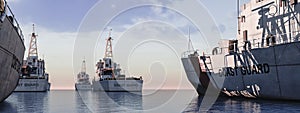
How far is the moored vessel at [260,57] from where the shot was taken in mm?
24172

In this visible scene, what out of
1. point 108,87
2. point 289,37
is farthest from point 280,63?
point 108,87

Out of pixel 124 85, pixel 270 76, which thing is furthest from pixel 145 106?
pixel 124 85

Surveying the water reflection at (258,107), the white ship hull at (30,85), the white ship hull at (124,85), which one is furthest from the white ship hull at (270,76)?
the white ship hull at (30,85)

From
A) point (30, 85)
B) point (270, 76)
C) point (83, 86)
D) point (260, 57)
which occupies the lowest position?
point (83, 86)

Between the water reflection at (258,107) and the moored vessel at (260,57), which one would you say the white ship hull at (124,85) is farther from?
the water reflection at (258,107)

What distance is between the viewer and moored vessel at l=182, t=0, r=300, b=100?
79.3 feet

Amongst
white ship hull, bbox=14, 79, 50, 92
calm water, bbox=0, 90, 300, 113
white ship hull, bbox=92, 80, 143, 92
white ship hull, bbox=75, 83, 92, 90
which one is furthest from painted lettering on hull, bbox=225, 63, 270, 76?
white ship hull, bbox=75, 83, 92, 90

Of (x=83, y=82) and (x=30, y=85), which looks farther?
(x=83, y=82)

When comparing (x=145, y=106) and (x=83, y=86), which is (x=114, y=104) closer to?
(x=145, y=106)

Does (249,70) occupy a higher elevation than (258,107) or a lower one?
higher

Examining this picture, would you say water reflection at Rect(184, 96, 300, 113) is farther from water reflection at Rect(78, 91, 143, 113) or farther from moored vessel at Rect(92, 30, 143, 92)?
moored vessel at Rect(92, 30, 143, 92)

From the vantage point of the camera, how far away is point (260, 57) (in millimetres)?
26656

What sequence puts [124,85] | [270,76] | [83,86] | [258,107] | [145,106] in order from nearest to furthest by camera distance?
1. [258,107]
2. [270,76]
3. [145,106]
4. [124,85]
5. [83,86]

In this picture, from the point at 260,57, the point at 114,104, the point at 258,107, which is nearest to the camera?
the point at 258,107
